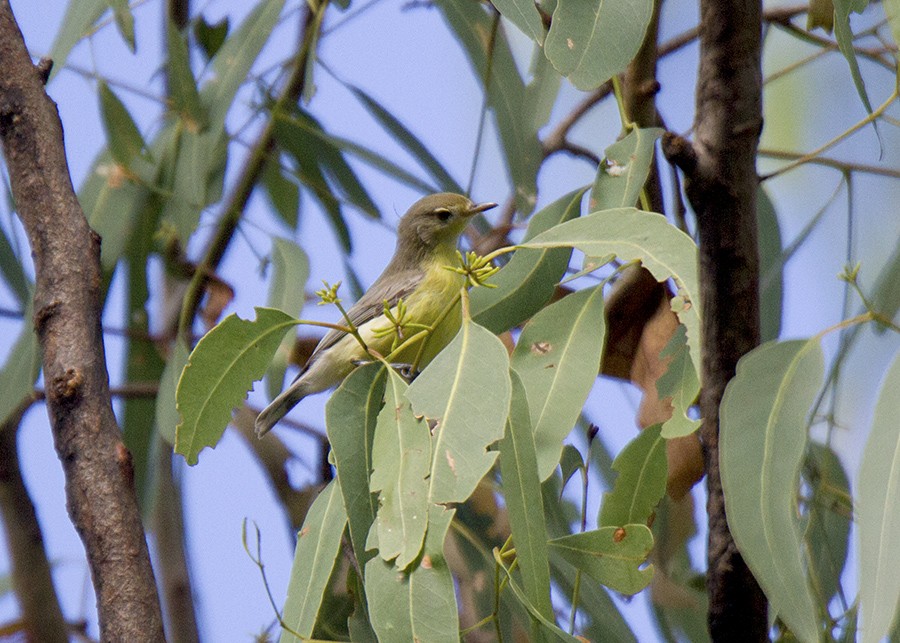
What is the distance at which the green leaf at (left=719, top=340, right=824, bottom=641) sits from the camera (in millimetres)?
1661

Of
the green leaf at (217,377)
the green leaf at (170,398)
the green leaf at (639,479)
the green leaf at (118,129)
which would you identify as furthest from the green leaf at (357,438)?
the green leaf at (118,129)

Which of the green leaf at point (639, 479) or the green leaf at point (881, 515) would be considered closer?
the green leaf at point (881, 515)

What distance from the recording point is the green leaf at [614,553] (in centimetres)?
179

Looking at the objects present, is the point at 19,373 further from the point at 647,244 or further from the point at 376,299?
the point at 647,244

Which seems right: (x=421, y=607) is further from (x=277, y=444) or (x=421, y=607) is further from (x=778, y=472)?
(x=277, y=444)

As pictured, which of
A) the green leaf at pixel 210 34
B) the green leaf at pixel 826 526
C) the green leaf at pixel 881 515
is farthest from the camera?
the green leaf at pixel 210 34

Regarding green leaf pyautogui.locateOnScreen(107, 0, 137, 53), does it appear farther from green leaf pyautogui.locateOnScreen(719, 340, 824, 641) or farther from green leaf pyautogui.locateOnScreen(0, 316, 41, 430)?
green leaf pyautogui.locateOnScreen(719, 340, 824, 641)

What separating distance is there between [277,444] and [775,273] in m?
1.73

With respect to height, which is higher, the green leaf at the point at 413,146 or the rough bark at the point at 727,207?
the green leaf at the point at 413,146

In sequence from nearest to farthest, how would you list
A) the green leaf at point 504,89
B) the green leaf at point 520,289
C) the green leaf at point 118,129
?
the green leaf at point 520,289 < the green leaf at point 504,89 < the green leaf at point 118,129

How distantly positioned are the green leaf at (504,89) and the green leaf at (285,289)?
24.1 inches

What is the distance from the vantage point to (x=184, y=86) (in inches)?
125

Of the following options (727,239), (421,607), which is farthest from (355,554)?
(727,239)

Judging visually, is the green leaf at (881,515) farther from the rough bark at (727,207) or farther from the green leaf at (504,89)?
the green leaf at (504,89)
